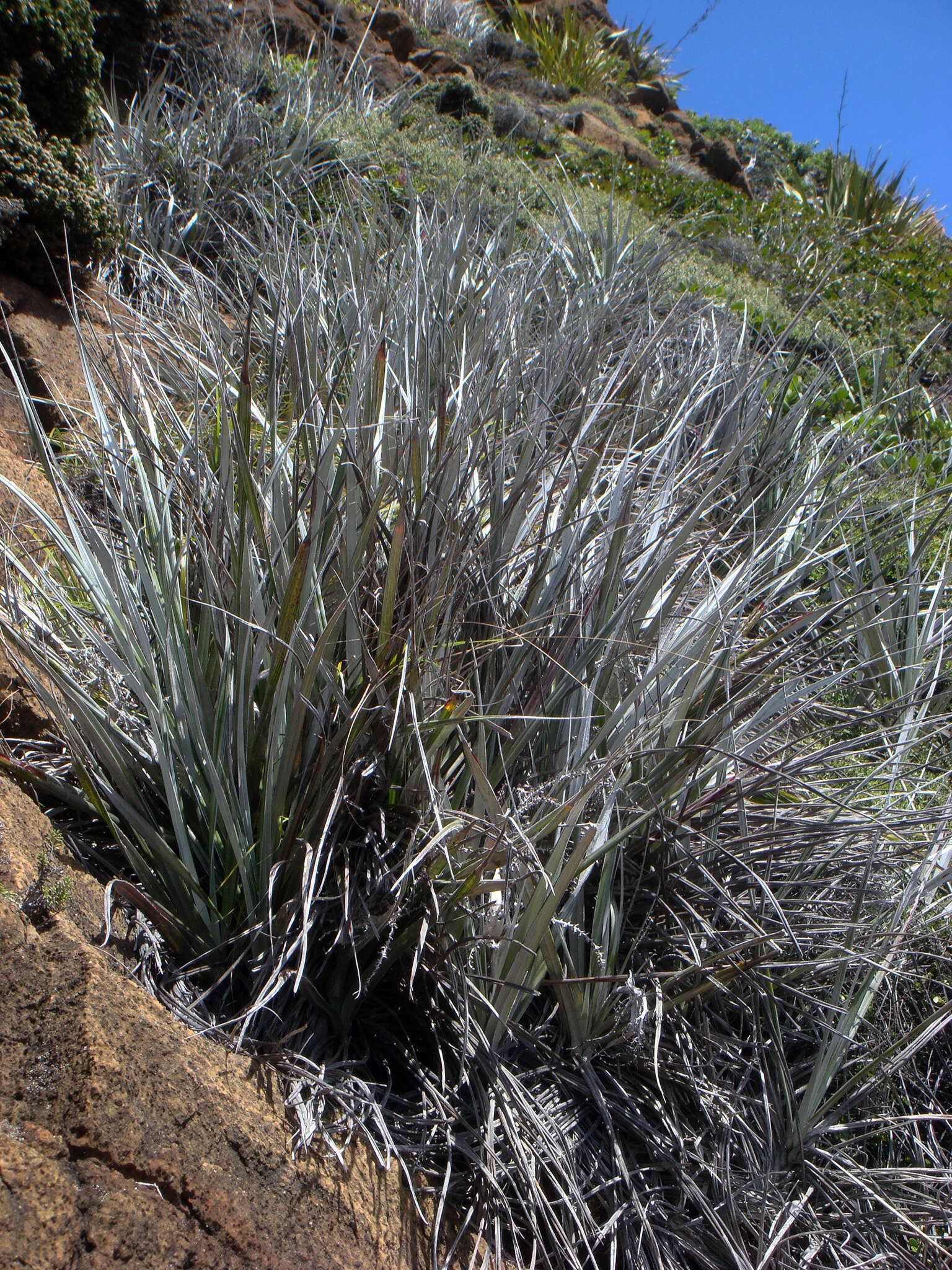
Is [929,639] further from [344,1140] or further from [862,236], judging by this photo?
[862,236]

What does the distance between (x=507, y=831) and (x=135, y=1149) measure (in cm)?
69

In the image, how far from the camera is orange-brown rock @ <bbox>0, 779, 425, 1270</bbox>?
3.28ft

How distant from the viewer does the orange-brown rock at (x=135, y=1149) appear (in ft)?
3.28

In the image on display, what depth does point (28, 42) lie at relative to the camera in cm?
283

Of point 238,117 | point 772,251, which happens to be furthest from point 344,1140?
point 772,251

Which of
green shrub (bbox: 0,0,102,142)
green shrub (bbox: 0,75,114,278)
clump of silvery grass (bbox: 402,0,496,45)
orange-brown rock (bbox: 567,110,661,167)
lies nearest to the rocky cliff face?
green shrub (bbox: 0,75,114,278)

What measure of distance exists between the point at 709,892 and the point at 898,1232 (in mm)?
702

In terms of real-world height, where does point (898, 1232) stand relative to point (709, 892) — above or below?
below

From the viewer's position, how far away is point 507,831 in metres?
1.44

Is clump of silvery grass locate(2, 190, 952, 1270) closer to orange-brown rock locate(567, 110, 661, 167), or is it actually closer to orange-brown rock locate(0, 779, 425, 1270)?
orange-brown rock locate(0, 779, 425, 1270)

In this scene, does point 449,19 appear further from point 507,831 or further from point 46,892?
point 46,892

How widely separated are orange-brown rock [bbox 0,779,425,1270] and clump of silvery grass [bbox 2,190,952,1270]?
82 mm

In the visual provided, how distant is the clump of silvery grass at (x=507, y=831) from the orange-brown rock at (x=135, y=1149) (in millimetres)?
82

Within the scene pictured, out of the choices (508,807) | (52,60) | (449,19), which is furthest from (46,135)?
(449,19)
